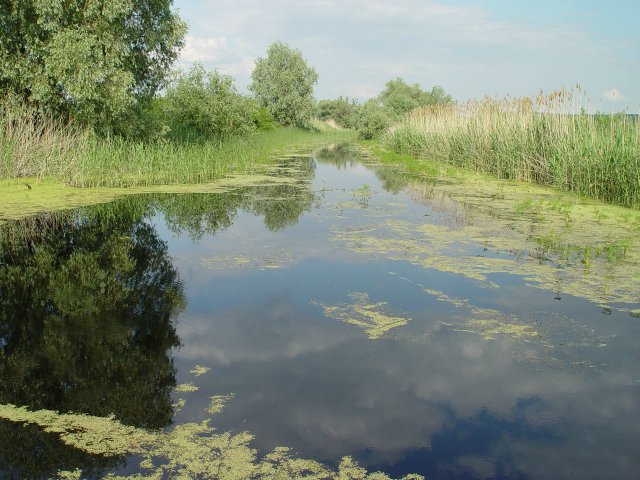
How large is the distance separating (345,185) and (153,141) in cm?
635

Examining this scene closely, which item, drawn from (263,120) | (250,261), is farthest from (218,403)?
(263,120)

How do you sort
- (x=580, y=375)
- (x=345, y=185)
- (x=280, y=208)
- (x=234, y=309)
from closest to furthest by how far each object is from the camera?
(x=580, y=375) < (x=234, y=309) < (x=280, y=208) < (x=345, y=185)

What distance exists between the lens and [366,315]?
225 inches

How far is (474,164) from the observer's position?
1958 centimetres

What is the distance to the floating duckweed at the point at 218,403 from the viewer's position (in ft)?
12.7

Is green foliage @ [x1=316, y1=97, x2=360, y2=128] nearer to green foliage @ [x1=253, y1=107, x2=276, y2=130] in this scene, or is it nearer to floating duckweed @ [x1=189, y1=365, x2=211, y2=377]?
green foliage @ [x1=253, y1=107, x2=276, y2=130]

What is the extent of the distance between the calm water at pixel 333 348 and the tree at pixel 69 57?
6825 mm

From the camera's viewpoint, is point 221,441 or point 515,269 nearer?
point 221,441

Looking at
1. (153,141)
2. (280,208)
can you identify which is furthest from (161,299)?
(153,141)

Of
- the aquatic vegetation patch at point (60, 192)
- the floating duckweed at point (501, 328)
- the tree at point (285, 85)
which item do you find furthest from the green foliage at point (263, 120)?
the floating duckweed at point (501, 328)

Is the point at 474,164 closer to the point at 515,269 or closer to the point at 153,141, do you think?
the point at 153,141

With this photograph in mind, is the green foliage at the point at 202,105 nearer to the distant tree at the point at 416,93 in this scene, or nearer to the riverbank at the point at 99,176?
the riverbank at the point at 99,176

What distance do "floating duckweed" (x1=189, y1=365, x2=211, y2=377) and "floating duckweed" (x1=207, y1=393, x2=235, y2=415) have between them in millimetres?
425

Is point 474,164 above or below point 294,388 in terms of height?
above
